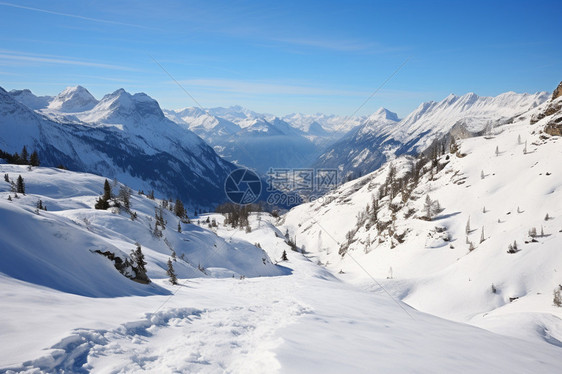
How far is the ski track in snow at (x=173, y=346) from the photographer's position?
20.6 ft

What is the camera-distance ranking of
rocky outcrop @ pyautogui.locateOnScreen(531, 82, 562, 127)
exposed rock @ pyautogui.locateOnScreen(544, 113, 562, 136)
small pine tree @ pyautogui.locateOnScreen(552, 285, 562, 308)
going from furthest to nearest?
rocky outcrop @ pyautogui.locateOnScreen(531, 82, 562, 127)
exposed rock @ pyautogui.locateOnScreen(544, 113, 562, 136)
small pine tree @ pyautogui.locateOnScreen(552, 285, 562, 308)

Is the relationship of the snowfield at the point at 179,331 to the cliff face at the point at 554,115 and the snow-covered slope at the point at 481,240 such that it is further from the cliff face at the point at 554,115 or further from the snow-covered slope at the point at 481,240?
the cliff face at the point at 554,115

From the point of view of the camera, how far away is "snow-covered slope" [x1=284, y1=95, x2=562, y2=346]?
120 feet

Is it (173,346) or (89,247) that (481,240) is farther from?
(89,247)

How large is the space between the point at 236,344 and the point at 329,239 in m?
134

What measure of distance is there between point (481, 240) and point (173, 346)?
6110 cm

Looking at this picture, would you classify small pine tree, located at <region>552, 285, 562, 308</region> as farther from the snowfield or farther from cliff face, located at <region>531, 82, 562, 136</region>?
cliff face, located at <region>531, 82, 562, 136</region>

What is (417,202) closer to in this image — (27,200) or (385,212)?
(385,212)

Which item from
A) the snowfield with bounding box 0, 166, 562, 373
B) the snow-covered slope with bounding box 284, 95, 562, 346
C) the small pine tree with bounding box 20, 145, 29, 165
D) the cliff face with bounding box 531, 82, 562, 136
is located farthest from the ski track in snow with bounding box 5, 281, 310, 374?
the small pine tree with bounding box 20, 145, 29, 165

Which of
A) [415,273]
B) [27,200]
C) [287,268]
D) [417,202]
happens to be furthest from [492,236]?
[27,200]

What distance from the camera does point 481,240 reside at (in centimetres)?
5309

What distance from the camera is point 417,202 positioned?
83.2 metres

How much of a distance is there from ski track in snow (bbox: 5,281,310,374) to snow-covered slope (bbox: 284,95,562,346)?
2143cm

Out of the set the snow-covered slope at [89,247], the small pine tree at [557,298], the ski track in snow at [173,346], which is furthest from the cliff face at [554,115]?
the ski track in snow at [173,346]
